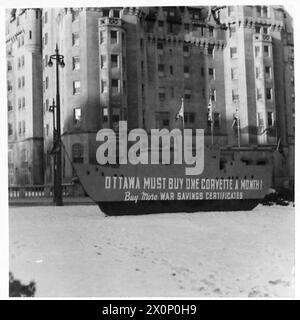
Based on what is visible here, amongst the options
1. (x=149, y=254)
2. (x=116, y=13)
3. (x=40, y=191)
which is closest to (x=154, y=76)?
(x=116, y=13)

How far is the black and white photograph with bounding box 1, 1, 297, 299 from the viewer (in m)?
9.25

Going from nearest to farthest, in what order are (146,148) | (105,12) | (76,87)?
1. (146,148)
2. (105,12)
3. (76,87)

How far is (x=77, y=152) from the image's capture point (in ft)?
31.9

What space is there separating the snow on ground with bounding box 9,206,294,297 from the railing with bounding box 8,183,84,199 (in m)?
0.29

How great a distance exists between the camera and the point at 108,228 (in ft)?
31.2

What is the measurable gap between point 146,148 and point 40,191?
2.36 metres

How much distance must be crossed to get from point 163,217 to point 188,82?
114 inches

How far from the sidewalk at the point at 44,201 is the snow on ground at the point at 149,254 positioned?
0.36 ft

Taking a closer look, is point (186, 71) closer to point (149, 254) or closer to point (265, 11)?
point (265, 11)

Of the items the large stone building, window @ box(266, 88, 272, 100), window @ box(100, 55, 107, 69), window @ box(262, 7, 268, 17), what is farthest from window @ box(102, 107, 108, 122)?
window @ box(262, 7, 268, 17)

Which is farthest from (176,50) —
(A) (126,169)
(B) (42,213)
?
(B) (42,213)

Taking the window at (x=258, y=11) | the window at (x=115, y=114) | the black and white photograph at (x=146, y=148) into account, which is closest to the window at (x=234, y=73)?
the black and white photograph at (x=146, y=148)

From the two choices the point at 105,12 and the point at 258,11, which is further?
the point at 258,11

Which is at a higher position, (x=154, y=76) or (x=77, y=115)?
(x=154, y=76)
